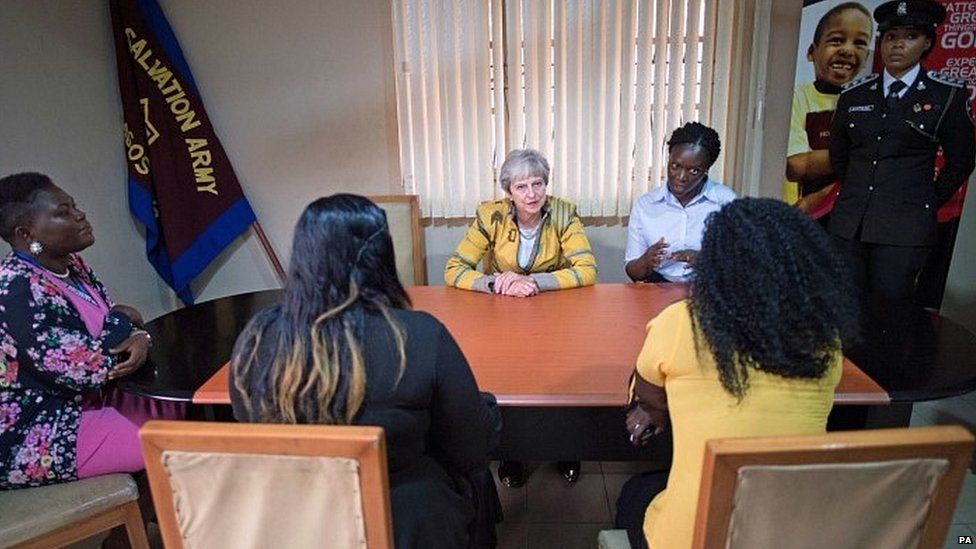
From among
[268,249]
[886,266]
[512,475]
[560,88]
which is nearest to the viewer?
[512,475]

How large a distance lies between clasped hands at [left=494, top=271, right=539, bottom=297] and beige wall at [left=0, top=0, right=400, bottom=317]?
1381 millimetres

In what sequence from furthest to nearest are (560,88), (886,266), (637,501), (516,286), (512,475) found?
1. (560,88)
2. (886,266)
3. (512,475)
4. (516,286)
5. (637,501)

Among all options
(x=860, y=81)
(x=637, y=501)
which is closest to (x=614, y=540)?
(x=637, y=501)

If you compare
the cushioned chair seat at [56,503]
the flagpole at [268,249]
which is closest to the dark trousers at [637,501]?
the cushioned chair seat at [56,503]

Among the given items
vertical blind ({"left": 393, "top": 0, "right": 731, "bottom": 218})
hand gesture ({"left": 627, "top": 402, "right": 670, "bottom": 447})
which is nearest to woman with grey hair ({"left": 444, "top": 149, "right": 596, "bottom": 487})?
vertical blind ({"left": 393, "top": 0, "right": 731, "bottom": 218})

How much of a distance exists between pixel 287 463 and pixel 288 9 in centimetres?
280

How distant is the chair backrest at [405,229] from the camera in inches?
103

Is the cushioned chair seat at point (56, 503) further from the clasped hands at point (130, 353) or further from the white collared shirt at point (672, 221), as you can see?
the white collared shirt at point (672, 221)

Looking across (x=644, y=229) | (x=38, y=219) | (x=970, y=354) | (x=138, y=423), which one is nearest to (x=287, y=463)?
(x=138, y=423)

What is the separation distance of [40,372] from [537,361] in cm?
117

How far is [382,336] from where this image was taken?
0.98m

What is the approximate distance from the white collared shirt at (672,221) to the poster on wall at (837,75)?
2.67ft

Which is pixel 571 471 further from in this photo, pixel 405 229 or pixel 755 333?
pixel 755 333

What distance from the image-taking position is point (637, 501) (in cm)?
129
